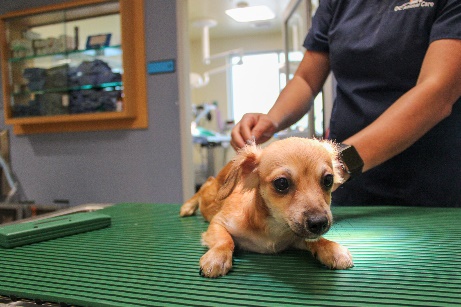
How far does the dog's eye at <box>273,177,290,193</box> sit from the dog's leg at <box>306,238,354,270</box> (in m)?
0.13

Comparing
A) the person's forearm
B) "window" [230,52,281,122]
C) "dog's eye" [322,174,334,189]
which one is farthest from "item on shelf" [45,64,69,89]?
"window" [230,52,281,122]

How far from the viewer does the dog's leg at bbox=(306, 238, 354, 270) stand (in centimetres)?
69

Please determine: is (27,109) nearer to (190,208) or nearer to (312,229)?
(190,208)

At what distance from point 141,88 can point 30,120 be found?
3.31 ft

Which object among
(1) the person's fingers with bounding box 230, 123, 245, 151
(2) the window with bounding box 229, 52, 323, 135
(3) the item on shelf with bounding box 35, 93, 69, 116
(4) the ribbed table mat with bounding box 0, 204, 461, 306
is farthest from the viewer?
(2) the window with bounding box 229, 52, 323, 135

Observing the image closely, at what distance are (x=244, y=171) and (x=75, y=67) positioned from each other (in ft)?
9.30

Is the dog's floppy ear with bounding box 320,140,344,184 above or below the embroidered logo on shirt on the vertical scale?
below

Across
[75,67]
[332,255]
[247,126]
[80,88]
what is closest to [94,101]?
[80,88]

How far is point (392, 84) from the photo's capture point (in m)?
1.19

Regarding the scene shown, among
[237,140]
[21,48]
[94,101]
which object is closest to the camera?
[237,140]

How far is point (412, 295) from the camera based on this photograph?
21.6 inches

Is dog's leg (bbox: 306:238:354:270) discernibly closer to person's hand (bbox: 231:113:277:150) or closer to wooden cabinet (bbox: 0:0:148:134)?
person's hand (bbox: 231:113:277:150)

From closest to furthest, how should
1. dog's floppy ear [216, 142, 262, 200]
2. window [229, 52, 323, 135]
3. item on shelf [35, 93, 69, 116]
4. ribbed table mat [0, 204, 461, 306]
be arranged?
ribbed table mat [0, 204, 461, 306], dog's floppy ear [216, 142, 262, 200], item on shelf [35, 93, 69, 116], window [229, 52, 323, 135]

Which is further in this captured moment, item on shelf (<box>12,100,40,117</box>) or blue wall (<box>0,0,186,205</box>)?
item on shelf (<box>12,100,40,117</box>)
